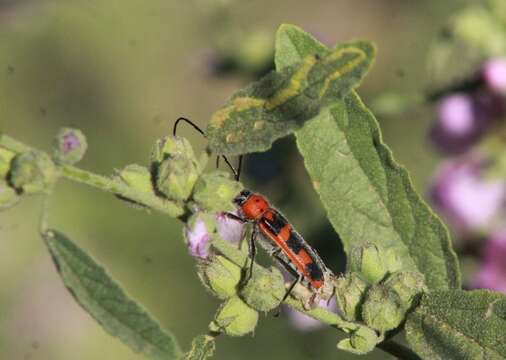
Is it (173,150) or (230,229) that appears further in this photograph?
(230,229)

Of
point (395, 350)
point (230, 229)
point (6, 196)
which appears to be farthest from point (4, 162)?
point (395, 350)

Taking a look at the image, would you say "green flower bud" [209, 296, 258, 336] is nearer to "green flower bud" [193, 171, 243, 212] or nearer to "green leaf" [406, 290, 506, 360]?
"green flower bud" [193, 171, 243, 212]

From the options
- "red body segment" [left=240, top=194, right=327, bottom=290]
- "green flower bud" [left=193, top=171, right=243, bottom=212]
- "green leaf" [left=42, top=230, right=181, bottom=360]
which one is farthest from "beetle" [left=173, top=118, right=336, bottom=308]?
"green leaf" [left=42, top=230, right=181, bottom=360]

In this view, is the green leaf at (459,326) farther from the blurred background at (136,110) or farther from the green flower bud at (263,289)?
the blurred background at (136,110)

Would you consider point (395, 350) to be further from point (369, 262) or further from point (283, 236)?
point (283, 236)

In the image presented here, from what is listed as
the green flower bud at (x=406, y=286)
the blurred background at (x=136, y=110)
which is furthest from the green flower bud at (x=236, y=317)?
the blurred background at (x=136, y=110)

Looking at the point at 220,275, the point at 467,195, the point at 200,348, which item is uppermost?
the point at 467,195
